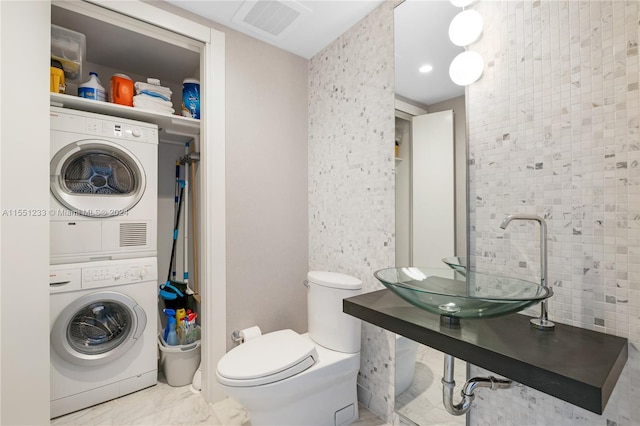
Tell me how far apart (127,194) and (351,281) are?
161 cm

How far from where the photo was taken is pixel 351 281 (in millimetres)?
1661

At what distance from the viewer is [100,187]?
1901 mm

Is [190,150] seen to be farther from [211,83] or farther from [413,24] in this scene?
[413,24]

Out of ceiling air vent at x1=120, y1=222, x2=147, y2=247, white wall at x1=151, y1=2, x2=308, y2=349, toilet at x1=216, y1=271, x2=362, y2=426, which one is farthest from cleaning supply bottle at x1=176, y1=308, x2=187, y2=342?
toilet at x1=216, y1=271, x2=362, y2=426

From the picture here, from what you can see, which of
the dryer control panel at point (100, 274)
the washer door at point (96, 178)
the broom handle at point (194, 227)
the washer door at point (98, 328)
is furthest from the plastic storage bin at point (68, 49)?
the washer door at point (98, 328)

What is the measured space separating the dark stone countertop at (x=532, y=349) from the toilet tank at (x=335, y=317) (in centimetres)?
51

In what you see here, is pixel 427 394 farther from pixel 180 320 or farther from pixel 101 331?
pixel 101 331

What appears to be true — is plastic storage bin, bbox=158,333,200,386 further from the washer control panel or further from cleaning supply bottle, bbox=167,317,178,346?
the washer control panel

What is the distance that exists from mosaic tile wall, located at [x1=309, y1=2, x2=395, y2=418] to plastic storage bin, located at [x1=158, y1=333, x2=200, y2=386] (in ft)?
3.53

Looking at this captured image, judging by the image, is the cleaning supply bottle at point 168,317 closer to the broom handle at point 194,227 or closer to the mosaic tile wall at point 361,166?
the broom handle at point 194,227

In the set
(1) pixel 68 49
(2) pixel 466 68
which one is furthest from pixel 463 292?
(1) pixel 68 49

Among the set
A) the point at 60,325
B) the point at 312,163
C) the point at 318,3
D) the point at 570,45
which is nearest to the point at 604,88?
the point at 570,45

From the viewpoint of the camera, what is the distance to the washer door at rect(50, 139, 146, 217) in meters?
1.74

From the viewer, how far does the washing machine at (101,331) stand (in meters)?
1.69
